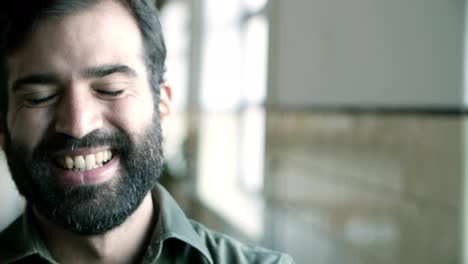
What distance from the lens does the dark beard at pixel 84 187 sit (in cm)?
72

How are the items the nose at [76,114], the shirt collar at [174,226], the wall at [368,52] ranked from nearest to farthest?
the nose at [76,114], the shirt collar at [174,226], the wall at [368,52]

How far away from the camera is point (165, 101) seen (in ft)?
2.85

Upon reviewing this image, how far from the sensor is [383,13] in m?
1.54

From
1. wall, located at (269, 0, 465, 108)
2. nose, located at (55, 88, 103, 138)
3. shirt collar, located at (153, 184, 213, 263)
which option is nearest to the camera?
nose, located at (55, 88, 103, 138)

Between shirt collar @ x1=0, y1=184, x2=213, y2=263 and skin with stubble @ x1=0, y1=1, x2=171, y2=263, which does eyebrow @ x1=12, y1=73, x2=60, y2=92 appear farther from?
shirt collar @ x1=0, y1=184, x2=213, y2=263

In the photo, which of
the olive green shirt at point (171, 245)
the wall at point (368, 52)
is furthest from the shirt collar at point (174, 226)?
the wall at point (368, 52)

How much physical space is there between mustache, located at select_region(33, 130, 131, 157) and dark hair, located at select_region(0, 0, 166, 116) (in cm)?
9

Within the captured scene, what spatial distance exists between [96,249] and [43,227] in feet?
0.26

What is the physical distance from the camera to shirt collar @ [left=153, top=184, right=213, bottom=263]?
2.72 ft

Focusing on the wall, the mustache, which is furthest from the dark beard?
the wall

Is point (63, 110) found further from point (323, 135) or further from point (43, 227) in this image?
point (323, 135)

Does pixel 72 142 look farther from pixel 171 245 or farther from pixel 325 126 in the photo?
pixel 325 126

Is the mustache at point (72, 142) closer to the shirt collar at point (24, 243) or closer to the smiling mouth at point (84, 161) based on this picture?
the smiling mouth at point (84, 161)

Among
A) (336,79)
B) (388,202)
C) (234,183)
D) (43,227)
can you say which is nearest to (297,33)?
(336,79)
